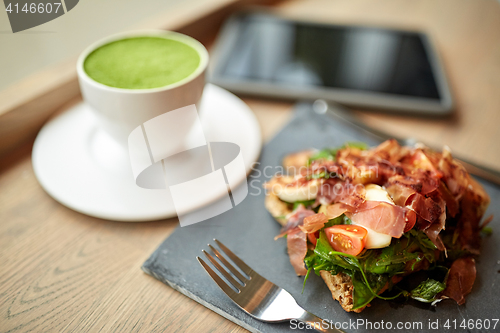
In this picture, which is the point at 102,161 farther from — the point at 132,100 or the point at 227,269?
the point at 227,269

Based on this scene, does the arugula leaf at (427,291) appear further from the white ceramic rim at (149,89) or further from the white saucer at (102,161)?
the white ceramic rim at (149,89)

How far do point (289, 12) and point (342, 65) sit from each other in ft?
2.32

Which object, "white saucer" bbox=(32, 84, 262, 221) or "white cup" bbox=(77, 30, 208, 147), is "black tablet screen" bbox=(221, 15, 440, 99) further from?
"white cup" bbox=(77, 30, 208, 147)

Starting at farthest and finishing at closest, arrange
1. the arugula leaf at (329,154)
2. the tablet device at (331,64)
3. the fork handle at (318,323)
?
the tablet device at (331,64) < the arugula leaf at (329,154) < the fork handle at (318,323)

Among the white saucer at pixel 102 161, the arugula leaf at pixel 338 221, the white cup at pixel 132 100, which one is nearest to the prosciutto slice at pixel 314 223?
the arugula leaf at pixel 338 221

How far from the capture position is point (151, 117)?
831 millimetres

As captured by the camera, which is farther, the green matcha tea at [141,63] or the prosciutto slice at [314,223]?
the green matcha tea at [141,63]

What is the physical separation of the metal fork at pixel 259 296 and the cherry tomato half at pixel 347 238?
12cm

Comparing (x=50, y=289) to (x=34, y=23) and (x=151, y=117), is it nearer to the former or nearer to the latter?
(x=151, y=117)

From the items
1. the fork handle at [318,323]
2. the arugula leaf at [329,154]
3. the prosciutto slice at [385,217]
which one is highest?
the prosciutto slice at [385,217]

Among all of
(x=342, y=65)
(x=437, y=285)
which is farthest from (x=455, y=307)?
(x=342, y=65)

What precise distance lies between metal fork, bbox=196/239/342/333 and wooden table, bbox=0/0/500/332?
0.05 metres

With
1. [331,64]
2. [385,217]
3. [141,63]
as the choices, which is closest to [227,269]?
[385,217]

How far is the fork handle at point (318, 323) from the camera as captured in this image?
63cm
